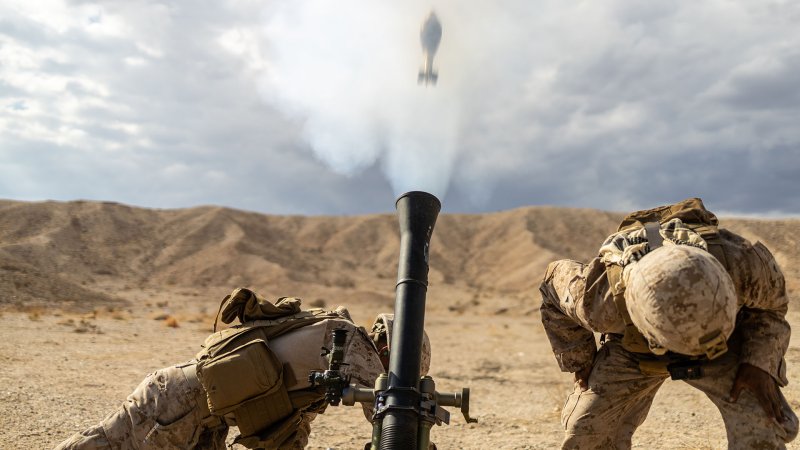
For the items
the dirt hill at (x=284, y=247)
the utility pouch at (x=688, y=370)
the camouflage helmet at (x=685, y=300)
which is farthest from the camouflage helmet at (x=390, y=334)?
the dirt hill at (x=284, y=247)

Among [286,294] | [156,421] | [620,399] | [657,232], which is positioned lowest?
[156,421]

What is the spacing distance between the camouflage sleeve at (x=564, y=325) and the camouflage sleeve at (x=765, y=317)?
0.94 metres

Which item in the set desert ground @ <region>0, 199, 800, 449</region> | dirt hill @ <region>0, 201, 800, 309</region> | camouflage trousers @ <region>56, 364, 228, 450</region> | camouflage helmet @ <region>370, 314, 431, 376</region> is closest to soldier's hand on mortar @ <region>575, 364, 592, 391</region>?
camouflage helmet @ <region>370, 314, 431, 376</region>

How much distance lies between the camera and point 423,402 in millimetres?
2904

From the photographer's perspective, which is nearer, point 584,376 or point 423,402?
point 423,402

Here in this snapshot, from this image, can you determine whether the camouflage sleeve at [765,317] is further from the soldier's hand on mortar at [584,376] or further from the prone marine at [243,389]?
the prone marine at [243,389]

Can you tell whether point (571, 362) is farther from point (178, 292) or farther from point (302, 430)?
point (178, 292)

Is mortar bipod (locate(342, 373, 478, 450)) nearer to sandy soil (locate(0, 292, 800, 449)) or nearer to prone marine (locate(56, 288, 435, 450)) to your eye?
prone marine (locate(56, 288, 435, 450))

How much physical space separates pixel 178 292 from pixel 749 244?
35102 mm

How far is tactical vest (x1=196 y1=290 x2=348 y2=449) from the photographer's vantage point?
366 cm

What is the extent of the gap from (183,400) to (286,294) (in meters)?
35.4

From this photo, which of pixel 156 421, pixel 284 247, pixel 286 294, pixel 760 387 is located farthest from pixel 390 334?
pixel 284 247

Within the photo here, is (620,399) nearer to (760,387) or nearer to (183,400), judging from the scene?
(760,387)

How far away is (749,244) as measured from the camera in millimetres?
3660
